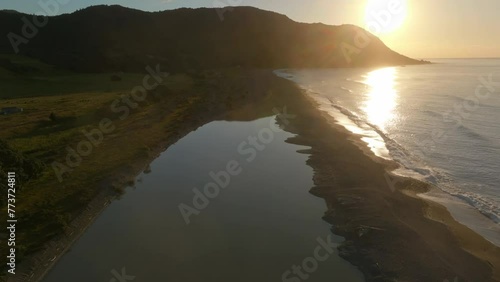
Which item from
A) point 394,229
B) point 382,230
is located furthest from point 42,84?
point 394,229

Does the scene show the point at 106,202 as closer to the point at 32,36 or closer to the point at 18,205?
the point at 18,205
